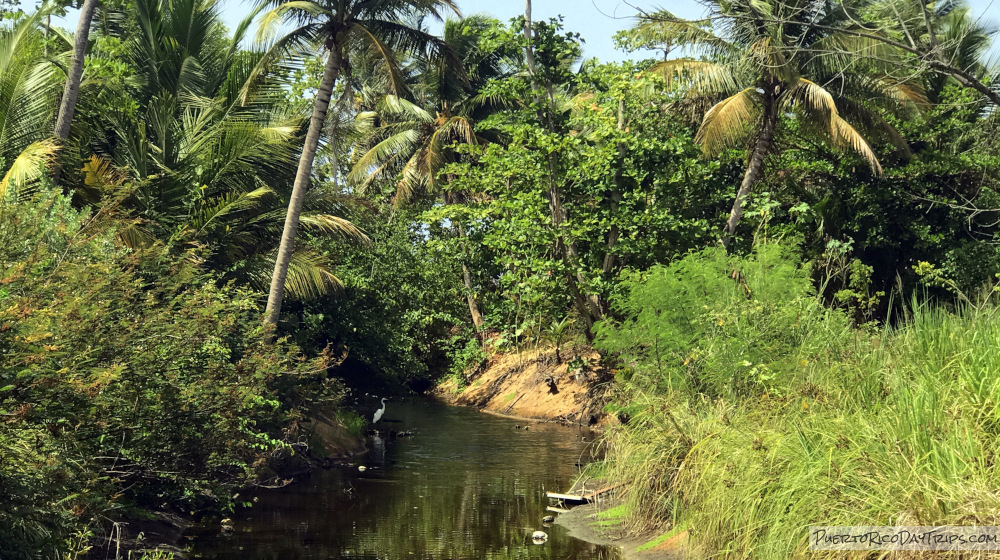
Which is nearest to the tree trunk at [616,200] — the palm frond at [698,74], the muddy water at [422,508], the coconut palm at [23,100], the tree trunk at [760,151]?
the palm frond at [698,74]

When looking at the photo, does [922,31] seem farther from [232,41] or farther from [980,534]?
[980,534]

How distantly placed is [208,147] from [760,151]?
12024mm

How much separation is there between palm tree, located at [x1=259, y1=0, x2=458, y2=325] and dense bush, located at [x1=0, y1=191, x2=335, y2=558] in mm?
2925

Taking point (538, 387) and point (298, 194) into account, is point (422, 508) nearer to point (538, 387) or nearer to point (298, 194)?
point (298, 194)

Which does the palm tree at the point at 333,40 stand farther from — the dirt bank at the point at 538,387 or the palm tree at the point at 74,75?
the dirt bank at the point at 538,387

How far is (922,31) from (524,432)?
14.3 meters

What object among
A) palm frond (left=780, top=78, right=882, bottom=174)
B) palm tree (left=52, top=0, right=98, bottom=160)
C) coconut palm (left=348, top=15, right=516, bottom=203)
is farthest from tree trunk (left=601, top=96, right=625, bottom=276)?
palm tree (left=52, top=0, right=98, bottom=160)

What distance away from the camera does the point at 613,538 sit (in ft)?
35.7

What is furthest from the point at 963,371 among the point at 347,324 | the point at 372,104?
the point at 372,104

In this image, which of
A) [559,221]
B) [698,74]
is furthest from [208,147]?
[698,74]

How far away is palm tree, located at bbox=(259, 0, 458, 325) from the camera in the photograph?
16109mm

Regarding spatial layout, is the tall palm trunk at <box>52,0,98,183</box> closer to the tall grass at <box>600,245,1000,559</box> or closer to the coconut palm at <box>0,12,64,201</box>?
the coconut palm at <box>0,12,64,201</box>

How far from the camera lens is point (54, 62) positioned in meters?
16.2

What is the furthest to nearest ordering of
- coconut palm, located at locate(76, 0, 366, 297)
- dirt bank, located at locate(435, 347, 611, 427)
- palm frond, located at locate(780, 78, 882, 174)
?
dirt bank, located at locate(435, 347, 611, 427), palm frond, located at locate(780, 78, 882, 174), coconut palm, located at locate(76, 0, 366, 297)
